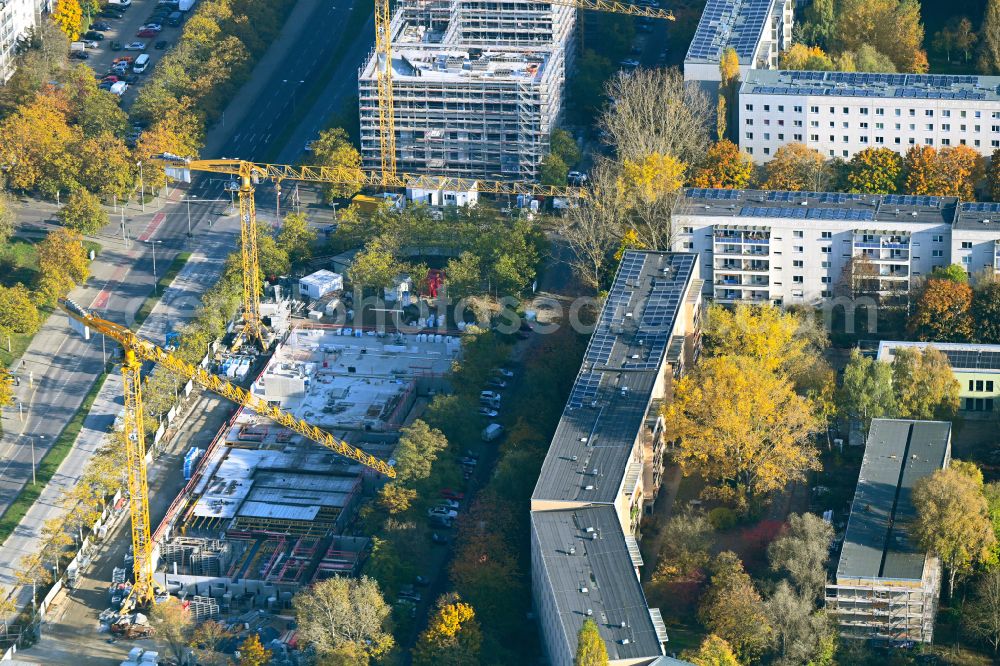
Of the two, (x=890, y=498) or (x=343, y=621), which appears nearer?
(x=343, y=621)

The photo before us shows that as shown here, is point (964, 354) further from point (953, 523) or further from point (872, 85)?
point (872, 85)

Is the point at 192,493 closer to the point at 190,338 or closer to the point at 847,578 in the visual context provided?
the point at 190,338

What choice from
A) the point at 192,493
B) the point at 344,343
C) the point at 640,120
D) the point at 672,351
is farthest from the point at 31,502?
the point at 640,120

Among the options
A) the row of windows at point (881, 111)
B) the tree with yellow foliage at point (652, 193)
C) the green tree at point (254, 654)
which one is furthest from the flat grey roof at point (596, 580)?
the row of windows at point (881, 111)

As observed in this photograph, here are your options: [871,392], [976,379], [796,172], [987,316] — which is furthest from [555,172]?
[976,379]

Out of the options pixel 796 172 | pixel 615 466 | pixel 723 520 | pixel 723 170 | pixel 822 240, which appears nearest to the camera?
pixel 615 466

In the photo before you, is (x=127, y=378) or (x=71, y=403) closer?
(x=127, y=378)
